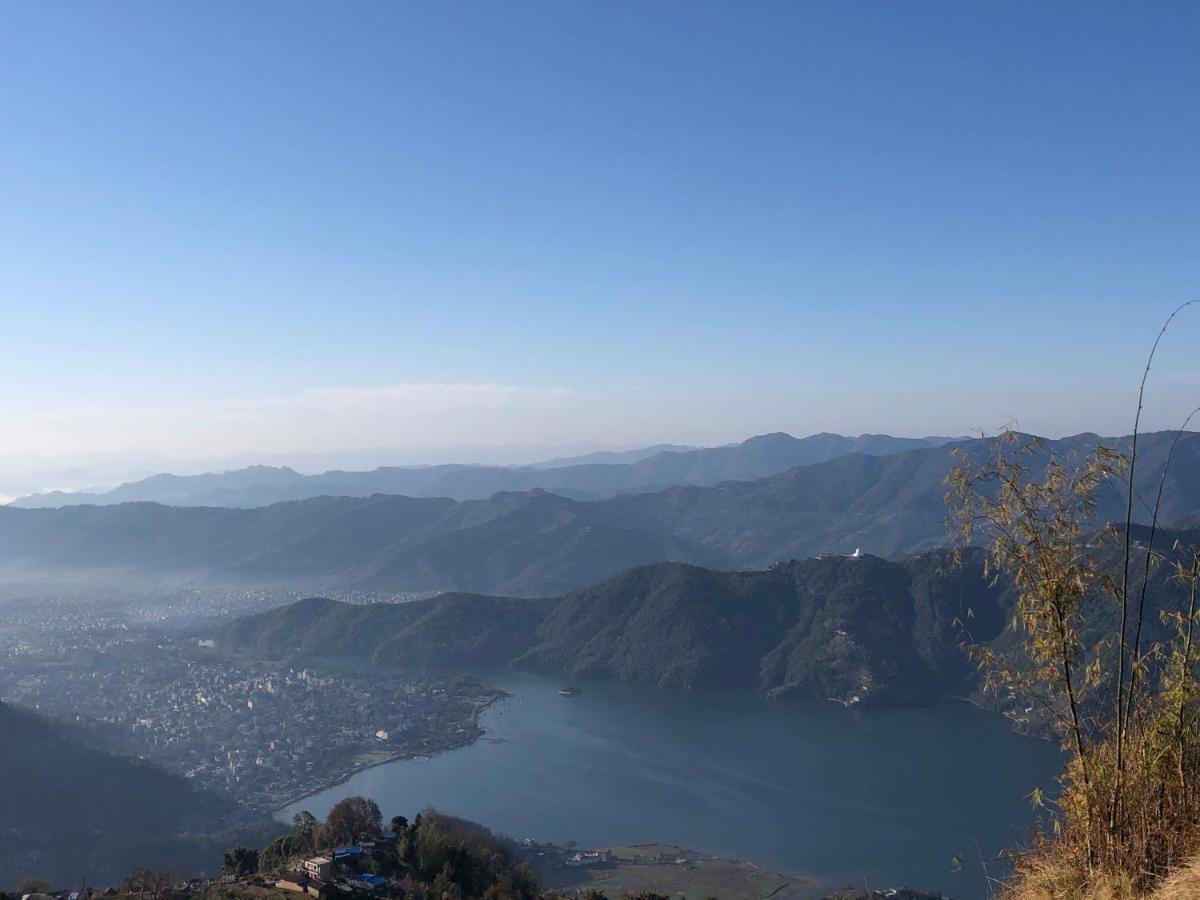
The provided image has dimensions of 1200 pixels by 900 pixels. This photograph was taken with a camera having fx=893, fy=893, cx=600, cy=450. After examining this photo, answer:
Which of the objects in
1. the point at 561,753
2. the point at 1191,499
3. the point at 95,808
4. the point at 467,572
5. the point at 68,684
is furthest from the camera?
the point at 467,572

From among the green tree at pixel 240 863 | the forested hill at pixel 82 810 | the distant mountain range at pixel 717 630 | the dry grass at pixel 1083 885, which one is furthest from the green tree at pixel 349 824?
the distant mountain range at pixel 717 630

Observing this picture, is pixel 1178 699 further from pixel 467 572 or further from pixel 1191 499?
pixel 1191 499

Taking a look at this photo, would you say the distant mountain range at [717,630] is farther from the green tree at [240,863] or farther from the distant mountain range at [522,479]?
the distant mountain range at [522,479]

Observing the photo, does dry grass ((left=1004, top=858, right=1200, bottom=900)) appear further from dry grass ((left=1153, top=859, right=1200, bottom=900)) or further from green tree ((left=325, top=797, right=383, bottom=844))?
green tree ((left=325, top=797, right=383, bottom=844))

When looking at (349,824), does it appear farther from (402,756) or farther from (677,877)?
(402,756)

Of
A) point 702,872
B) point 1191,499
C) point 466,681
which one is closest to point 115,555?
point 466,681

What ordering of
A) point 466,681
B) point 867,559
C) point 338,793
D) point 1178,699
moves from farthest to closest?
point 867,559
point 466,681
point 338,793
point 1178,699

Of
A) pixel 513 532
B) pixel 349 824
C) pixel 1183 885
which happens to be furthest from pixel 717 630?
pixel 1183 885
